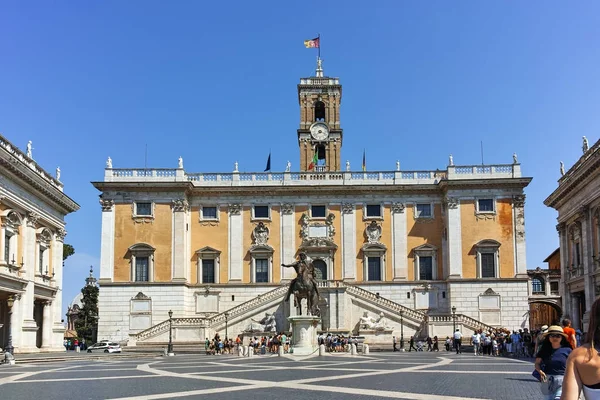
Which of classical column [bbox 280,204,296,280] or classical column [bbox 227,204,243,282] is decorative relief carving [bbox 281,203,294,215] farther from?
classical column [bbox 227,204,243,282]

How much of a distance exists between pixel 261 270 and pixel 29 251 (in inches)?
709

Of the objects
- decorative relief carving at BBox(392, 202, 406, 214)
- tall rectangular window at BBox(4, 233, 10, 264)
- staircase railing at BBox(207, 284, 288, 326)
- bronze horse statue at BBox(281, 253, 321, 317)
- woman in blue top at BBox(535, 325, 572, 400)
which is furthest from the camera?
decorative relief carving at BBox(392, 202, 406, 214)

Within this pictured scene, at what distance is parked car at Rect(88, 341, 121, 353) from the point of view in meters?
47.2

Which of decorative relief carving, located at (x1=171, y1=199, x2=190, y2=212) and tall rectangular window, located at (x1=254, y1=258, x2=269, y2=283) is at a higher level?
decorative relief carving, located at (x1=171, y1=199, x2=190, y2=212)

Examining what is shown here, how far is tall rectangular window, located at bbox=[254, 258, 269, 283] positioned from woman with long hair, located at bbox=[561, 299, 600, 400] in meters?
49.0

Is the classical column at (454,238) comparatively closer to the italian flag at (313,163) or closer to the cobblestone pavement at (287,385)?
the italian flag at (313,163)

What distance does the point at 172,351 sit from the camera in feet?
142

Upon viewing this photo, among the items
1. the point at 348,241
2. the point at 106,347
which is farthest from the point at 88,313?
the point at 348,241

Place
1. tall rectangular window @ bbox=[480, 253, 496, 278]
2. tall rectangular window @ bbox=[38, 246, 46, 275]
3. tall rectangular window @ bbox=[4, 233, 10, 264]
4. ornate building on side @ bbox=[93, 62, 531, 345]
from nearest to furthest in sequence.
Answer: tall rectangular window @ bbox=[4, 233, 10, 264], tall rectangular window @ bbox=[38, 246, 46, 275], ornate building on side @ bbox=[93, 62, 531, 345], tall rectangular window @ bbox=[480, 253, 496, 278]

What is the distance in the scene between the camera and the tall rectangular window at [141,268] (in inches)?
2083

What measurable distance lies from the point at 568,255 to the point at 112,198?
3181 cm

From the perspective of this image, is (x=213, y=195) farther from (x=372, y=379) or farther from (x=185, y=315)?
(x=372, y=379)

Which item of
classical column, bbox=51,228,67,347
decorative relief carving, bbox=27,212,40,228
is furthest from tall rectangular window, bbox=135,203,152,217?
decorative relief carving, bbox=27,212,40,228

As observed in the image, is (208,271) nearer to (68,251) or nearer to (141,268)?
(141,268)
